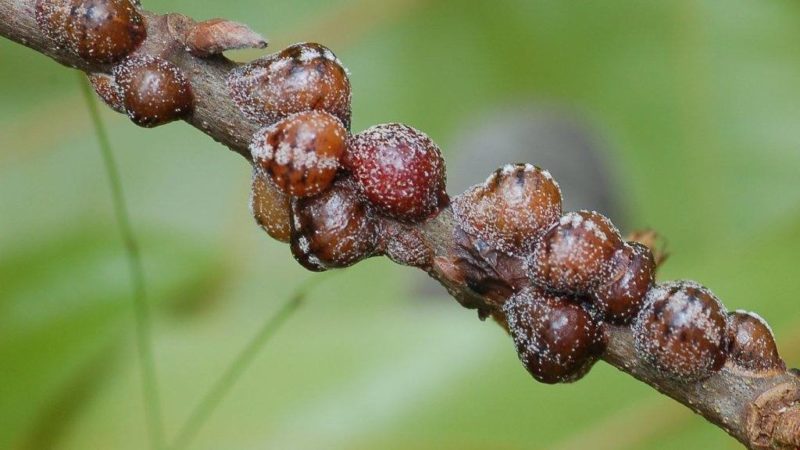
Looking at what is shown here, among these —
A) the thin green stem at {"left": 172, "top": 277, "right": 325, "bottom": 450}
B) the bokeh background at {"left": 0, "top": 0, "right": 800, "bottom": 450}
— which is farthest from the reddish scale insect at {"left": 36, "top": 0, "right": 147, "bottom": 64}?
the bokeh background at {"left": 0, "top": 0, "right": 800, "bottom": 450}

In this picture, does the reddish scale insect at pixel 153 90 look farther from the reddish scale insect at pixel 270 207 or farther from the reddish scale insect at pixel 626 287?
the reddish scale insect at pixel 626 287

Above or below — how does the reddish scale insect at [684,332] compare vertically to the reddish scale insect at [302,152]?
below

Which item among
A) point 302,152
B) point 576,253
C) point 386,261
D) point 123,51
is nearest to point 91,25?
point 123,51

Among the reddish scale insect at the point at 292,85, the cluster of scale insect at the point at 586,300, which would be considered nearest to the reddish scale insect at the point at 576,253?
the cluster of scale insect at the point at 586,300

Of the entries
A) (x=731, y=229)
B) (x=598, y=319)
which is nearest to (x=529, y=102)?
(x=731, y=229)

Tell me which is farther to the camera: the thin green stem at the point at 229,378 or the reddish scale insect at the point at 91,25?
the thin green stem at the point at 229,378

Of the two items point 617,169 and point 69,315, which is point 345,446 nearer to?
point 69,315

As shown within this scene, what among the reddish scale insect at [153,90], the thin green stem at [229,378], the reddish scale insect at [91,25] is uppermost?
the reddish scale insect at [91,25]
